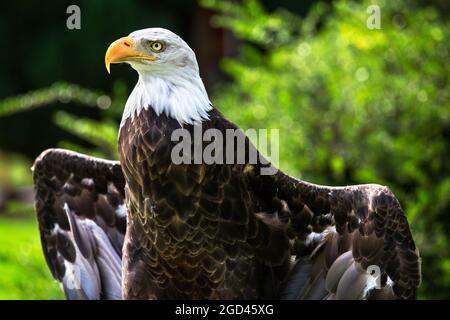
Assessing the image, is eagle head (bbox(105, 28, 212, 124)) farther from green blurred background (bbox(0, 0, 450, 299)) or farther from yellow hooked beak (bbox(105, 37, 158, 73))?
green blurred background (bbox(0, 0, 450, 299))

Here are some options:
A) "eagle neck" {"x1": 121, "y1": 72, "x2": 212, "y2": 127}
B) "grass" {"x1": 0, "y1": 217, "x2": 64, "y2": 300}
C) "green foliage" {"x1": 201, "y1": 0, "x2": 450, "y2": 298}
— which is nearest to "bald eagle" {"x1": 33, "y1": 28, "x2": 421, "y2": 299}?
"eagle neck" {"x1": 121, "y1": 72, "x2": 212, "y2": 127}

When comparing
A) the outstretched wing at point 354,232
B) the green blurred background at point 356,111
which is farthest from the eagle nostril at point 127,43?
the green blurred background at point 356,111

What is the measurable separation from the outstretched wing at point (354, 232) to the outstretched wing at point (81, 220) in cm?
84

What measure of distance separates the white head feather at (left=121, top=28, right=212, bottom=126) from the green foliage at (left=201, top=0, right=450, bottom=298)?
6.53 ft

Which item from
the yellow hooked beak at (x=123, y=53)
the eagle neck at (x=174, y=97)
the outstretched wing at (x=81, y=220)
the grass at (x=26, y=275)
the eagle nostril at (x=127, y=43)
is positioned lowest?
the grass at (x=26, y=275)

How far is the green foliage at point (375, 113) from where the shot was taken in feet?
17.0

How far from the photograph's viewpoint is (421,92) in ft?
16.8

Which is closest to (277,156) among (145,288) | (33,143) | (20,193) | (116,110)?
(116,110)

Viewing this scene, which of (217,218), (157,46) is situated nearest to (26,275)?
(217,218)

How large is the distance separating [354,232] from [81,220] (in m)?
1.34

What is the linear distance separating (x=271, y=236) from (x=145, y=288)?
58cm

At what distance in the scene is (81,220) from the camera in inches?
150

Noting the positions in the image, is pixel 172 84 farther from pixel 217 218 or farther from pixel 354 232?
pixel 354 232

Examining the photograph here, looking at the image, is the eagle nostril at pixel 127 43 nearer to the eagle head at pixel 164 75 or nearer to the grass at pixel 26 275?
the eagle head at pixel 164 75
